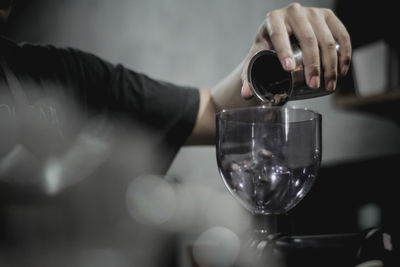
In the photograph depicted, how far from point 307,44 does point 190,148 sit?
127 centimetres

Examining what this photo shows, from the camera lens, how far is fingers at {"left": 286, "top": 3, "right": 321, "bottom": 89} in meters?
0.59

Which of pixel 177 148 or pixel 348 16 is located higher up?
pixel 348 16

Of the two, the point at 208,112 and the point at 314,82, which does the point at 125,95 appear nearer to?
the point at 208,112

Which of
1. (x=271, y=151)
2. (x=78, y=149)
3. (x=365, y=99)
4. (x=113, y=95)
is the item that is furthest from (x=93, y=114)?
(x=365, y=99)

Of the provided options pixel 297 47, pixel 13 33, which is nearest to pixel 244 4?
pixel 13 33

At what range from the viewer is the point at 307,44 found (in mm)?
611

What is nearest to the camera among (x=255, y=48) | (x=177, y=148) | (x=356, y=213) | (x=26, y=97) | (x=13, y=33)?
(x=255, y=48)

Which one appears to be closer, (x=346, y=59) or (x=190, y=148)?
(x=346, y=59)

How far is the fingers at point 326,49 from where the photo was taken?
0.62m

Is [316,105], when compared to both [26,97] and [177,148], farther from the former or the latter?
[26,97]

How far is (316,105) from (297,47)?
155 cm

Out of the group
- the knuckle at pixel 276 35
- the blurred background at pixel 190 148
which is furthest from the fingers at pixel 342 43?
the blurred background at pixel 190 148

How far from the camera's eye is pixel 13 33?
4.71ft

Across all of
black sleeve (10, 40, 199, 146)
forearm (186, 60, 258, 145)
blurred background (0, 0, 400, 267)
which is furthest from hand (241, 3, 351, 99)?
blurred background (0, 0, 400, 267)
